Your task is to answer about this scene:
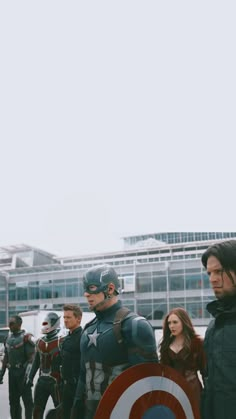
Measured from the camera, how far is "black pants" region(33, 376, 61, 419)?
320 inches

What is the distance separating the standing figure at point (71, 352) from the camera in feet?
23.6

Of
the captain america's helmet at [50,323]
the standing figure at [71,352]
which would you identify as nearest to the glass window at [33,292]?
the captain america's helmet at [50,323]

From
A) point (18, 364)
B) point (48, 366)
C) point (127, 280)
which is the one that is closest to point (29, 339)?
point (18, 364)

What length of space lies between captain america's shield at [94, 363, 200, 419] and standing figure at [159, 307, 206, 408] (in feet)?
8.85

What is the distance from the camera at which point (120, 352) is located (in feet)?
14.2

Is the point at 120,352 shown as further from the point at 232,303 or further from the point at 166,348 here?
the point at 166,348

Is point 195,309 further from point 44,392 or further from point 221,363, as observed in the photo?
point 221,363

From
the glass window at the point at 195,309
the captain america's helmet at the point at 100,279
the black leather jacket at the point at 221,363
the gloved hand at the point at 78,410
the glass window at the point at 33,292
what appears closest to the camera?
the black leather jacket at the point at 221,363

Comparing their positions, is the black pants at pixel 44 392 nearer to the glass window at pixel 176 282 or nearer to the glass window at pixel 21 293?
the glass window at pixel 176 282

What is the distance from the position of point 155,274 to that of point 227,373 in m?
61.9

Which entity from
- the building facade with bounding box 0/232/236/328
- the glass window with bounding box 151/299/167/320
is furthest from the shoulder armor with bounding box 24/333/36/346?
→ the glass window with bounding box 151/299/167/320

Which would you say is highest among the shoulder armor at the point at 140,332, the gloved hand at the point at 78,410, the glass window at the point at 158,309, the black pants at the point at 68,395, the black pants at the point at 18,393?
the shoulder armor at the point at 140,332

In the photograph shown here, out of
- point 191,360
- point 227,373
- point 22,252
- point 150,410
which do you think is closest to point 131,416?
point 150,410

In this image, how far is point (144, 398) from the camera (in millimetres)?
3301
